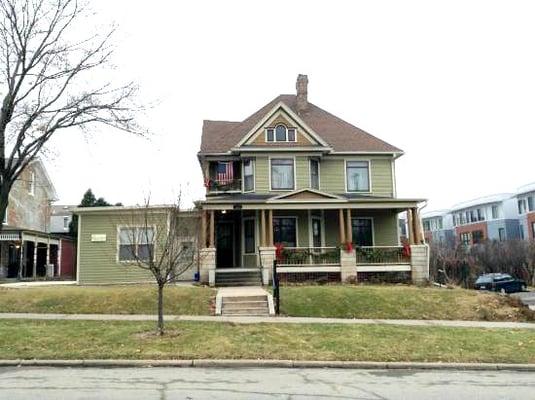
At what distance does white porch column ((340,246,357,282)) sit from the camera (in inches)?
915

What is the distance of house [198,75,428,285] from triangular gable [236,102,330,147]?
5cm

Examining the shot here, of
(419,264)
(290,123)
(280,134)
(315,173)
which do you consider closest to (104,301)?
(280,134)

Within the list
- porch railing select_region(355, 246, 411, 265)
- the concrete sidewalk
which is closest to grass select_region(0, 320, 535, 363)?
the concrete sidewalk

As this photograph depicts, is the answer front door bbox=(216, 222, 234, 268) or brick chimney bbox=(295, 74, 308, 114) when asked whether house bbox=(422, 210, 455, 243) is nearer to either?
brick chimney bbox=(295, 74, 308, 114)

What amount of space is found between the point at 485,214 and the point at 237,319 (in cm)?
5303

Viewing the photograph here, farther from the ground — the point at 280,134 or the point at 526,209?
the point at 280,134

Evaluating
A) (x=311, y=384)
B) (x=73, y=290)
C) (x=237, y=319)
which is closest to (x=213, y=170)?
(x=73, y=290)

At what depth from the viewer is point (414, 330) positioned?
13.9 meters

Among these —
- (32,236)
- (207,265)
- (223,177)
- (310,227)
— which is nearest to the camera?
(207,265)

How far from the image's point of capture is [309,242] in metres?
26.3

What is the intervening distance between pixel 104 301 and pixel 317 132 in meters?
16.2

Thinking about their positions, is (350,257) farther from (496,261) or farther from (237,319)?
(496,261)

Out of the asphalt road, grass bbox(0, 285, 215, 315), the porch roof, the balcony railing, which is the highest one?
the balcony railing

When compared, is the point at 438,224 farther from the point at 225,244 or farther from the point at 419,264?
the point at 225,244
